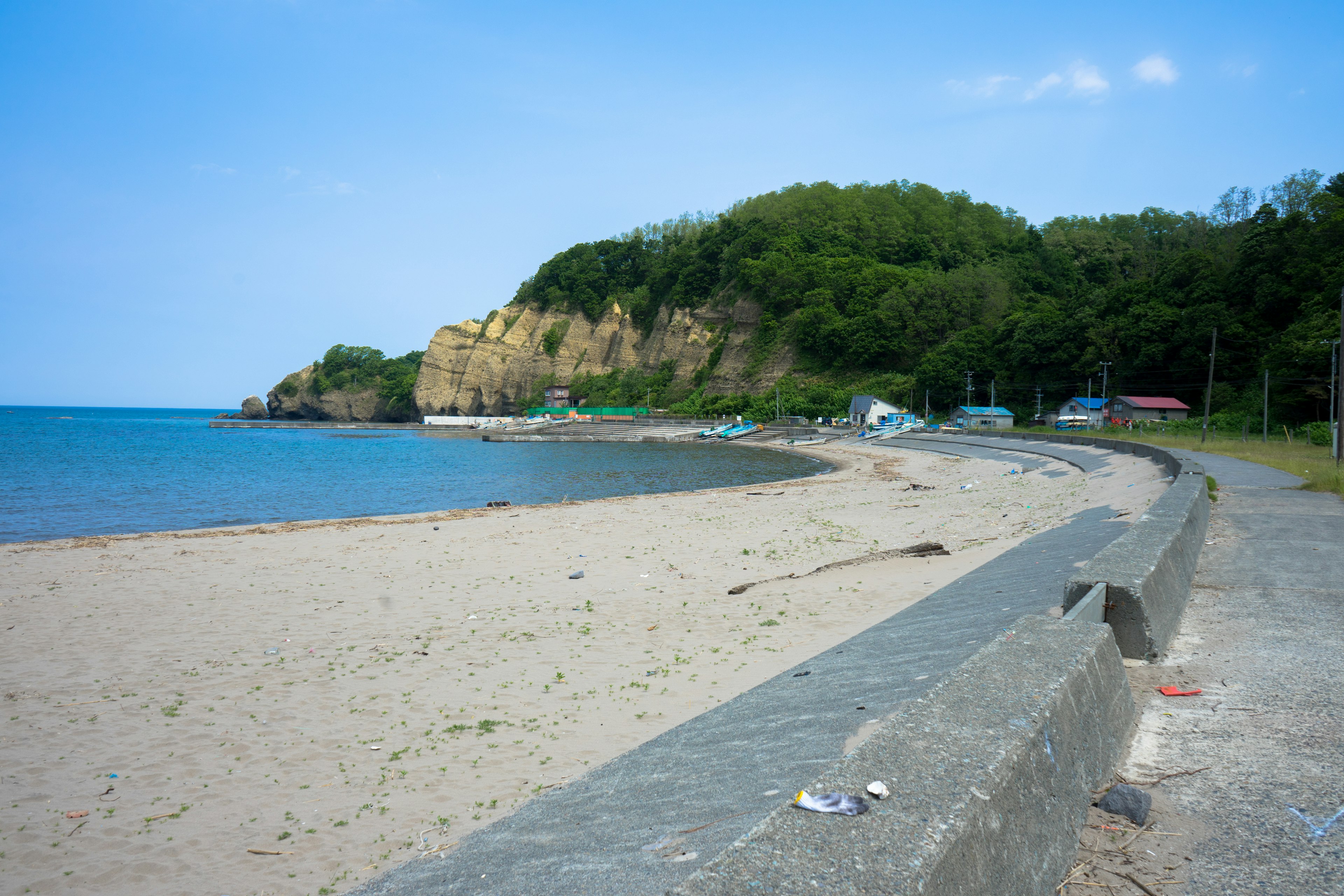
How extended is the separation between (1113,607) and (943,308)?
105 meters

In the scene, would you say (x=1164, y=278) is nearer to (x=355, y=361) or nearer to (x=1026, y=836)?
(x=1026, y=836)

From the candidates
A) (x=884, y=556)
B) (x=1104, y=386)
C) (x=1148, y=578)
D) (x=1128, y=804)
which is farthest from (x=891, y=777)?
(x=1104, y=386)

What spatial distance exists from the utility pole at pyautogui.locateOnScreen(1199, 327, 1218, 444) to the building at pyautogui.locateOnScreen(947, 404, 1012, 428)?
734 inches

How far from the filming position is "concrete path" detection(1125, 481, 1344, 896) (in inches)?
102

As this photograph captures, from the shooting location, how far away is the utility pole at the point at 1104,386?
2862 inches

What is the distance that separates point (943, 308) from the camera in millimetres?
102562

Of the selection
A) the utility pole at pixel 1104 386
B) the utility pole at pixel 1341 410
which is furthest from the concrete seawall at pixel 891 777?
the utility pole at pixel 1104 386

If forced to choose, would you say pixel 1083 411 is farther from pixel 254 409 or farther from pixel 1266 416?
pixel 254 409

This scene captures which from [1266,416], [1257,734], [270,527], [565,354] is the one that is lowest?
[270,527]

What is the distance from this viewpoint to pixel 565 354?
431ft

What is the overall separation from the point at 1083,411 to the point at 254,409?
A: 173815 millimetres

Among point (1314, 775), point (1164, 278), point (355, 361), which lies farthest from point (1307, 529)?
point (355, 361)

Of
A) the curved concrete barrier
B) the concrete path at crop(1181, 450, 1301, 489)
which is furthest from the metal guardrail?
the concrete path at crop(1181, 450, 1301, 489)

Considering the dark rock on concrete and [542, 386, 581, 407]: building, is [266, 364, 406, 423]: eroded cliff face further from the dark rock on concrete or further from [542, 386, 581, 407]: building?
the dark rock on concrete
